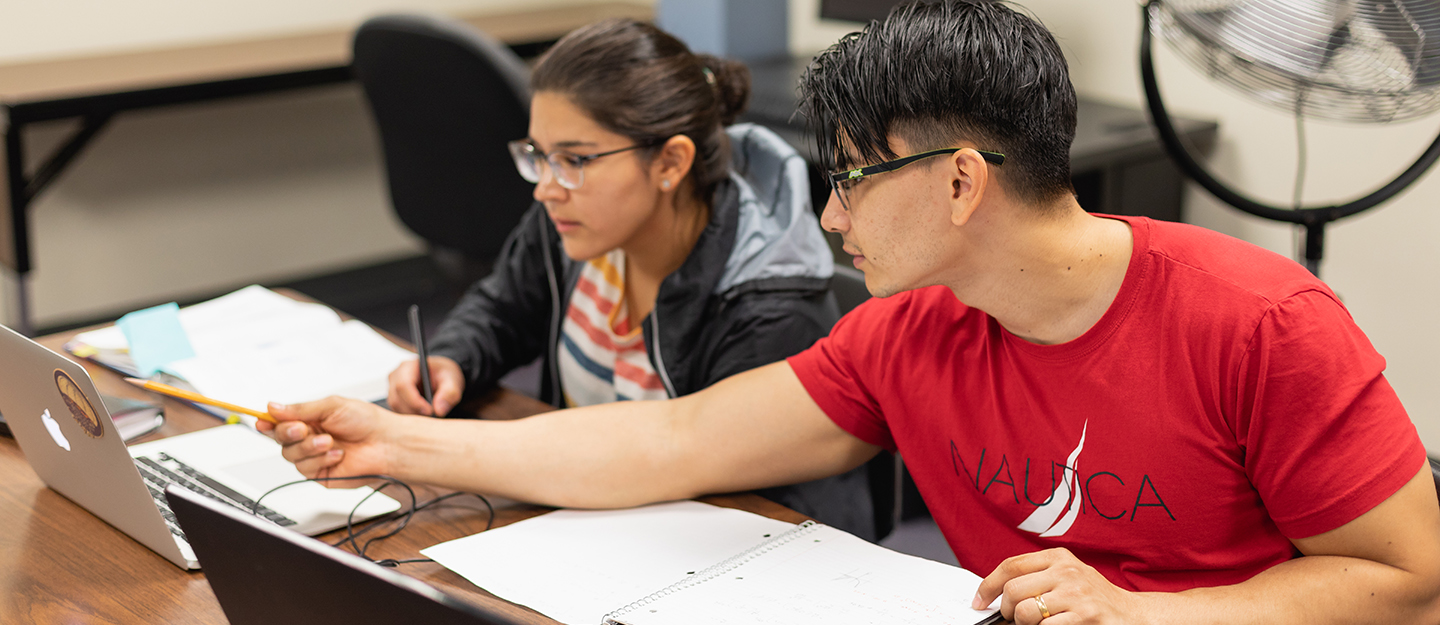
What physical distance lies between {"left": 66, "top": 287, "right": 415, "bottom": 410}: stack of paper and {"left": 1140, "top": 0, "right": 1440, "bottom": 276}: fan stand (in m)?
1.07

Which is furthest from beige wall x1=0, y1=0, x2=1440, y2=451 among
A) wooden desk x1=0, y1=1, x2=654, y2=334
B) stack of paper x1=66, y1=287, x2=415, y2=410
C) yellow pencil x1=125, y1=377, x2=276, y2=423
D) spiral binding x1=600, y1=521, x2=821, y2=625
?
yellow pencil x1=125, y1=377, x2=276, y2=423

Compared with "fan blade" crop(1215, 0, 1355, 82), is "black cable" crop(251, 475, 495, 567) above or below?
below

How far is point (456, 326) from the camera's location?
1611 mm

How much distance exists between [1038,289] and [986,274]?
1.7 inches

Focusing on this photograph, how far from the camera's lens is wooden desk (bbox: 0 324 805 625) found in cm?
98

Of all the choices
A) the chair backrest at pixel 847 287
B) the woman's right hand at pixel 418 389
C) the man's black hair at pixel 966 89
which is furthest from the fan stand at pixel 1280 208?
the woman's right hand at pixel 418 389

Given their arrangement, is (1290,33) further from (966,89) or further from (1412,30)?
(966,89)

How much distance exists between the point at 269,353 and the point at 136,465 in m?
0.56

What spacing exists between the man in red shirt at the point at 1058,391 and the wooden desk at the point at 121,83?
185cm

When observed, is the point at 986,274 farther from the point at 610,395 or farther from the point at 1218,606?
the point at 610,395

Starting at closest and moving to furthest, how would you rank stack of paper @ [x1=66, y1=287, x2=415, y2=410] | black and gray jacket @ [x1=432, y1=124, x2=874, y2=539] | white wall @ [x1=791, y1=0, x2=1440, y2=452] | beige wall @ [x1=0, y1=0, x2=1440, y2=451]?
1. black and gray jacket @ [x1=432, y1=124, x2=874, y2=539]
2. stack of paper @ [x1=66, y1=287, x2=415, y2=410]
3. white wall @ [x1=791, y1=0, x2=1440, y2=452]
4. beige wall @ [x1=0, y1=0, x2=1440, y2=451]

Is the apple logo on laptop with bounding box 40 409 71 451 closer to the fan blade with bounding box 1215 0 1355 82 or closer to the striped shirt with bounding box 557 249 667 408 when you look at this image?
the striped shirt with bounding box 557 249 667 408

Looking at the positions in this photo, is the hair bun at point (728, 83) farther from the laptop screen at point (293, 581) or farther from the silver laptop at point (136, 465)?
the laptop screen at point (293, 581)

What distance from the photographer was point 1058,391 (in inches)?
39.4
